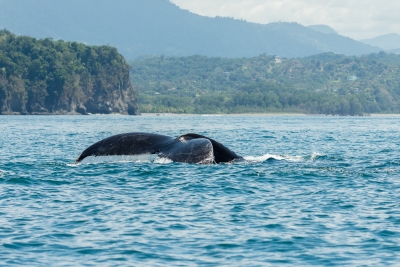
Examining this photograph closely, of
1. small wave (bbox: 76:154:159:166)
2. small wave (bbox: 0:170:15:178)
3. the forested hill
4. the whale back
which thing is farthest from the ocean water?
the forested hill

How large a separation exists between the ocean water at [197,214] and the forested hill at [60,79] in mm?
138309

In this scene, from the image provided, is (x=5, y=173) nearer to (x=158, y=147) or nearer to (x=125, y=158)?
(x=125, y=158)

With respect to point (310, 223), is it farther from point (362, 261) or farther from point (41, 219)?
point (41, 219)

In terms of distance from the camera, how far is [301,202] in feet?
51.9

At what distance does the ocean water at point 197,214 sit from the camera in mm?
11367

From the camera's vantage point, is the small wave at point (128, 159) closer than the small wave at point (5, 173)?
Yes

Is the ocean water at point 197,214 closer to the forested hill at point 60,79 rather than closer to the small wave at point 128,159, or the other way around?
the small wave at point 128,159

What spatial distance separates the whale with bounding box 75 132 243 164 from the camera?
19.5m

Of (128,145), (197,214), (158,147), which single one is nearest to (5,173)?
(128,145)

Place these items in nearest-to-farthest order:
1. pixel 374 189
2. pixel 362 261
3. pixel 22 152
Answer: pixel 362 261 → pixel 374 189 → pixel 22 152

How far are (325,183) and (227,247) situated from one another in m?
7.36

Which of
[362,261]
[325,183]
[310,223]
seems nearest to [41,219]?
[310,223]

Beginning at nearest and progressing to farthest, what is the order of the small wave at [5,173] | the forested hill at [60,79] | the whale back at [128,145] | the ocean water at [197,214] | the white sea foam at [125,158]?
1. the ocean water at [197,214]
2. the whale back at [128,145]
3. the white sea foam at [125,158]
4. the small wave at [5,173]
5. the forested hill at [60,79]

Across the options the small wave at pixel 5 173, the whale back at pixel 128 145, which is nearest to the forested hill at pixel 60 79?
the small wave at pixel 5 173
